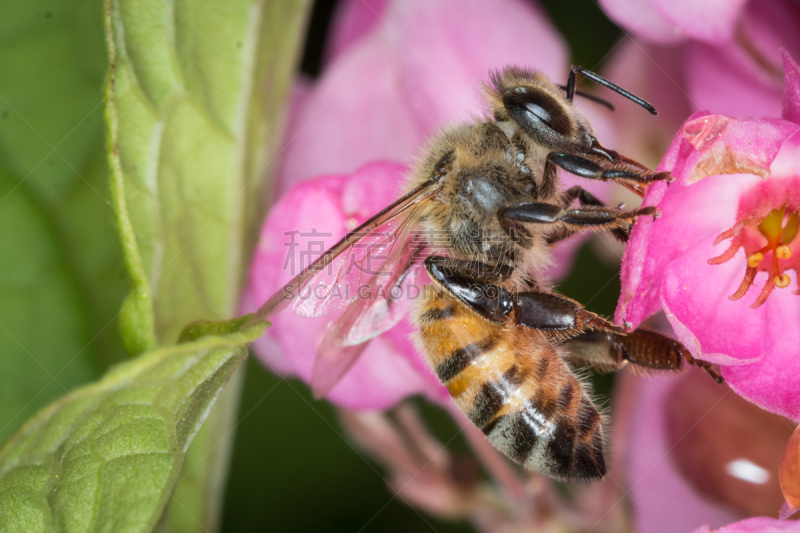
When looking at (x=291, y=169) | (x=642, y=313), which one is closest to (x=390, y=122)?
(x=291, y=169)

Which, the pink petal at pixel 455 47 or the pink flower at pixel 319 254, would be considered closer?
the pink flower at pixel 319 254

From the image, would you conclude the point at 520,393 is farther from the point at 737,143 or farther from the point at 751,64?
the point at 751,64

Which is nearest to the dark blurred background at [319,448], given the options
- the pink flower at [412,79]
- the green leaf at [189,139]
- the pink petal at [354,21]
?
the pink petal at [354,21]

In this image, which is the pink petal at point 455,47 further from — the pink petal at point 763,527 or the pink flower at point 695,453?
the pink petal at point 763,527

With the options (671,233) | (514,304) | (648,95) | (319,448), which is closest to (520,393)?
(514,304)

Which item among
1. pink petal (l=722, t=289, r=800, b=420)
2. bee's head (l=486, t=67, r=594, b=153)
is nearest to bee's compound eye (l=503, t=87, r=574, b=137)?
bee's head (l=486, t=67, r=594, b=153)

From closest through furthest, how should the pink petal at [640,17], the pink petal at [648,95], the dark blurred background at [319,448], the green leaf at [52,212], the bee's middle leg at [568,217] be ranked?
the bee's middle leg at [568,217] < the pink petal at [640,17] < the green leaf at [52,212] < the pink petal at [648,95] < the dark blurred background at [319,448]

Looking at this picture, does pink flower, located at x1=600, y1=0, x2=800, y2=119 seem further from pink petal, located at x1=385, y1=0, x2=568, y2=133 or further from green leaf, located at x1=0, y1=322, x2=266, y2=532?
green leaf, located at x1=0, y1=322, x2=266, y2=532
